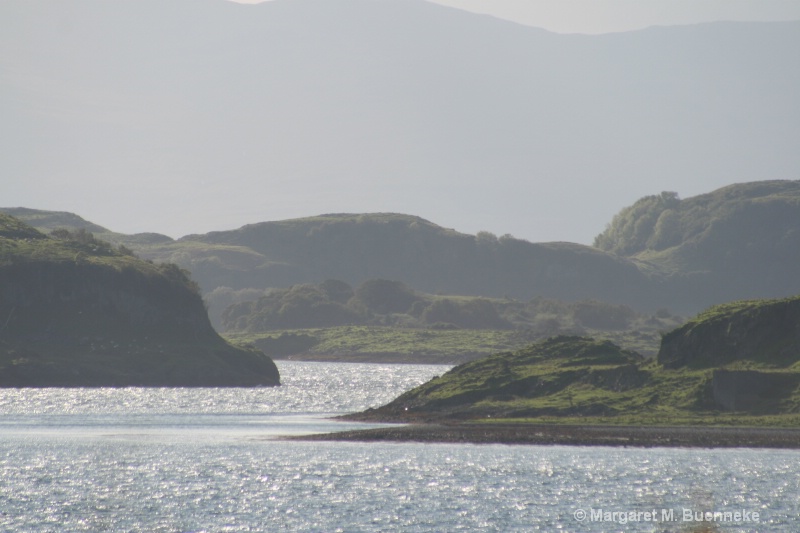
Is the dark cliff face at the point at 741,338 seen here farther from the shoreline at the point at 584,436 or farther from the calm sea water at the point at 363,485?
the calm sea water at the point at 363,485

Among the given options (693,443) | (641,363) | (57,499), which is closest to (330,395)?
(641,363)

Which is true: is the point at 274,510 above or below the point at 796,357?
below

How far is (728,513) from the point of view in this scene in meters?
62.4

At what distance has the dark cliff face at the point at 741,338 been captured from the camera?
11988 cm

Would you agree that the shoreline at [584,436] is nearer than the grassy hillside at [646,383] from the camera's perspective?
Yes

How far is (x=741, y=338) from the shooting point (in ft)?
406

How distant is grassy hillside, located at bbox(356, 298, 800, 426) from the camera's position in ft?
367

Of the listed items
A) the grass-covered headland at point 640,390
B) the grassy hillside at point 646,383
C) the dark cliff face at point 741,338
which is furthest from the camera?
the dark cliff face at point 741,338

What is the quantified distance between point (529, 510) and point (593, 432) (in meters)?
39.2

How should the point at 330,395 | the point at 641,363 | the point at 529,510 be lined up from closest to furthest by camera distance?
the point at 529,510 → the point at 641,363 → the point at 330,395

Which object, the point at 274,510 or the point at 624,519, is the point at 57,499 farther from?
the point at 624,519

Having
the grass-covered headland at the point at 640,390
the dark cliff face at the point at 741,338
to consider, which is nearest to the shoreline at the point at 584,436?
the grass-covered headland at the point at 640,390

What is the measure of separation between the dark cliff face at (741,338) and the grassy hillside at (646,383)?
4.4 inches

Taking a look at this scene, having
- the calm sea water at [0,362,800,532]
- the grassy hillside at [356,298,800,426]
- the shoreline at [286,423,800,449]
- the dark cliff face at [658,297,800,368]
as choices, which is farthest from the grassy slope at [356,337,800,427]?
the calm sea water at [0,362,800,532]
